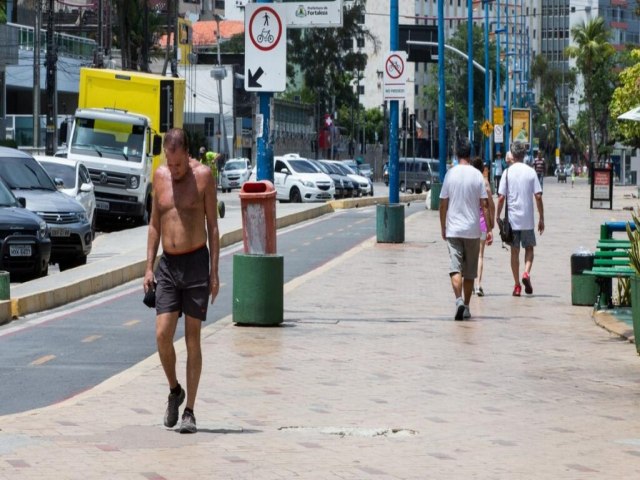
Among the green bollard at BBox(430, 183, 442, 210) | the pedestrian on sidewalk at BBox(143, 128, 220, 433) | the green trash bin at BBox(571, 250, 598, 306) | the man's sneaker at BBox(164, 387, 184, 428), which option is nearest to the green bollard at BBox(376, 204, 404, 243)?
the green trash bin at BBox(571, 250, 598, 306)

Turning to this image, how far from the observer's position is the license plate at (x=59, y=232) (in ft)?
85.3

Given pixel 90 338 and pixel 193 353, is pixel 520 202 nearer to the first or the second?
pixel 90 338

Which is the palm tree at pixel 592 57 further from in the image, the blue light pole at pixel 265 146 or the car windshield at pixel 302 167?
the blue light pole at pixel 265 146

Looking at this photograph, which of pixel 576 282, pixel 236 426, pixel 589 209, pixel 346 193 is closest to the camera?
pixel 236 426

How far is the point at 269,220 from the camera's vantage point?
16328mm

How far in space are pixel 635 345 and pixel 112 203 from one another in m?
25.1

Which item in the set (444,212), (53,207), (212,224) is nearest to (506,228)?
(444,212)

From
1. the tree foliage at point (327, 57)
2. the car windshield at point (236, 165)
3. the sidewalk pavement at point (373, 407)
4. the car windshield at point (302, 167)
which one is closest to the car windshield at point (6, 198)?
the sidewalk pavement at point (373, 407)

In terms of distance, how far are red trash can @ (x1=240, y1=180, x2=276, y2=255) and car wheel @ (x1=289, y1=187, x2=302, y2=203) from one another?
4210cm

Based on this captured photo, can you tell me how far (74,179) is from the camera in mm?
32375

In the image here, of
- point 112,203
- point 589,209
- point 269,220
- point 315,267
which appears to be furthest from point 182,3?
point 269,220

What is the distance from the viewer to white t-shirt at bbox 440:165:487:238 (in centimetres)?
1803

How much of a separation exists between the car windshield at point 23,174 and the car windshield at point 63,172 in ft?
12.4

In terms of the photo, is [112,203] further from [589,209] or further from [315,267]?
[589,209]
